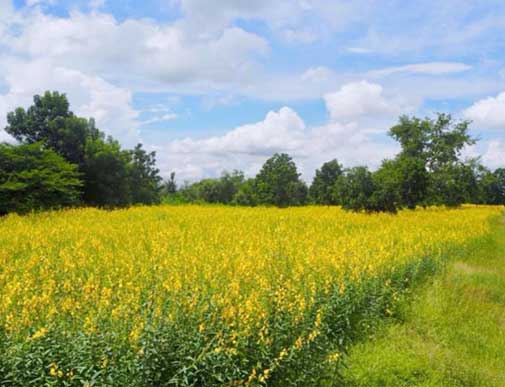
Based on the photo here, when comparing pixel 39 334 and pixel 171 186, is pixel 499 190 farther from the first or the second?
pixel 39 334

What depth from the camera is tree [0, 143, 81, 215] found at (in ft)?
57.7

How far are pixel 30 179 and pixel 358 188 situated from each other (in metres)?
15.2

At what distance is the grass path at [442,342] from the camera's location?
5.34 meters

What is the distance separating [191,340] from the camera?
164 inches

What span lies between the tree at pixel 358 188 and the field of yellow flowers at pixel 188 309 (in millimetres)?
12691

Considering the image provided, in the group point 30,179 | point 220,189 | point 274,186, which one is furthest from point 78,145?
point 220,189

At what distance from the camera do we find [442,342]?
642cm

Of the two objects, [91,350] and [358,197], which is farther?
[358,197]

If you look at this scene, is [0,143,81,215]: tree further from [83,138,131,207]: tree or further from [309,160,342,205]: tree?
[309,160,342,205]: tree

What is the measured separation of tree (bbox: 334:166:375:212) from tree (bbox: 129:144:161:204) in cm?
1327

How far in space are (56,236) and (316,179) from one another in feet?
130

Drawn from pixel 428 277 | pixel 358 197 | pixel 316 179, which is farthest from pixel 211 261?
pixel 316 179

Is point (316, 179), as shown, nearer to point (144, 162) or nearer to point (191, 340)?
point (144, 162)

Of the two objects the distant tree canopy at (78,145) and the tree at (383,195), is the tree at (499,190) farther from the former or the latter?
the distant tree canopy at (78,145)
